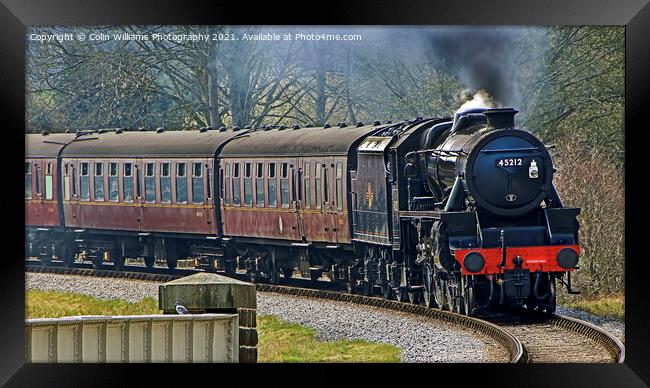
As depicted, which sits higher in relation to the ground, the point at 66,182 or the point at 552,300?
the point at 66,182

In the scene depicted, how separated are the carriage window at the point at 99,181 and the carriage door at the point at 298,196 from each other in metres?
3.04

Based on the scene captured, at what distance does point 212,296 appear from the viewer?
14.3 m

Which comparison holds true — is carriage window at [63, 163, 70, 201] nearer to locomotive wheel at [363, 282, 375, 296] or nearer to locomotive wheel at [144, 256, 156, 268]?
locomotive wheel at [144, 256, 156, 268]

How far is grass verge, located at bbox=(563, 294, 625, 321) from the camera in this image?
16.5 metres

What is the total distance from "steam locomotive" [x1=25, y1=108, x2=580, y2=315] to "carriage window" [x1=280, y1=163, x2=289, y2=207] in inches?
0.8

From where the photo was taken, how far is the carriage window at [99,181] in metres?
21.9

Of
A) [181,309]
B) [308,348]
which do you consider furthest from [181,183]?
[181,309]

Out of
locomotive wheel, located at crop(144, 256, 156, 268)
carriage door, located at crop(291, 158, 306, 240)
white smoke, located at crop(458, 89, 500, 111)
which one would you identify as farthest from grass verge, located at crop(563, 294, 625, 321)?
locomotive wheel, located at crop(144, 256, 156, 268)

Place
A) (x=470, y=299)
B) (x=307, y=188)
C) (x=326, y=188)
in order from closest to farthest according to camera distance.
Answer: (x=470, y=299), (x=326, y=188), (x=307, y=188)

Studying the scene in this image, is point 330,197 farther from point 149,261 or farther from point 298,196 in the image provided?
point 149,261

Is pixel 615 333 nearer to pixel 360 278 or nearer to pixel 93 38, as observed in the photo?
pixel 360 278

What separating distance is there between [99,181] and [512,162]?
6977mm

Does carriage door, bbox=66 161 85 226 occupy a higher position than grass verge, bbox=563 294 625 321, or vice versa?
carriage door, bbox=66 161 85 226
